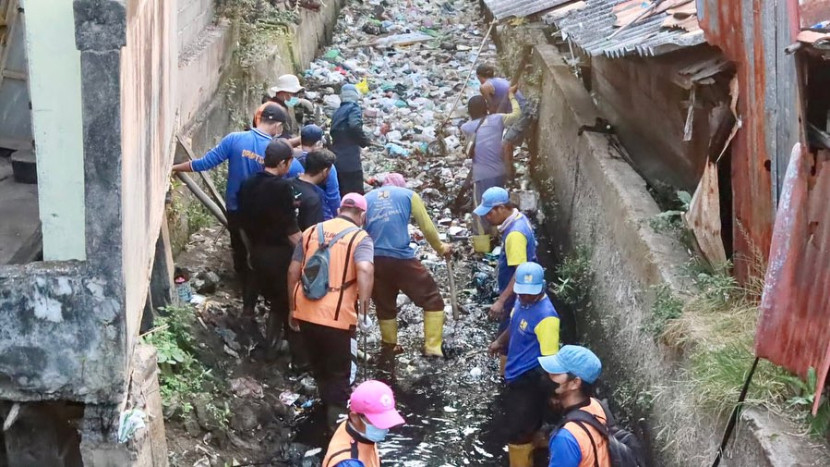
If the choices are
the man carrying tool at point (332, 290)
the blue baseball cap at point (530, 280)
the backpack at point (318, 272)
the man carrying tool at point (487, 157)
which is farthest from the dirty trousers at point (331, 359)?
the man carrying tool at point (487, 157)

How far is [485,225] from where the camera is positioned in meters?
8.86

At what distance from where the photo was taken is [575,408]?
427 centimetres

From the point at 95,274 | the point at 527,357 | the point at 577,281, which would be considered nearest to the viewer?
the point at 95,274

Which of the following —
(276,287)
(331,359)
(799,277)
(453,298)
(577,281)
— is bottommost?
(453,298)

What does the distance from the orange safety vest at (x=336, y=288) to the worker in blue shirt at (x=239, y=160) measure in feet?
3.25

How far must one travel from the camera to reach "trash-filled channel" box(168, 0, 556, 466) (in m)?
5.90

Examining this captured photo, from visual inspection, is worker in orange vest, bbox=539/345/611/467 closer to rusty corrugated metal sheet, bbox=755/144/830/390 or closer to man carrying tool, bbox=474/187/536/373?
rusty corrugated metal sheet, bbox=755/144/830/390

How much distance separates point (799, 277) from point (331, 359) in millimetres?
2952

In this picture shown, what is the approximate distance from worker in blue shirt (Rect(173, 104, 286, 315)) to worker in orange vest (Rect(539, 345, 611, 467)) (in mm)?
2903

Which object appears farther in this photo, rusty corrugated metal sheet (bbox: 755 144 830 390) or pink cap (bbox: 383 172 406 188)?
pink cap (bbox: 383 172 406 188)

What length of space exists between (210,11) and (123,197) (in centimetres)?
630

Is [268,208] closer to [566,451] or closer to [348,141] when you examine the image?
[348,141]

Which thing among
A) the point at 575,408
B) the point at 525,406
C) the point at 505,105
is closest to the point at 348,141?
the point at 505,105

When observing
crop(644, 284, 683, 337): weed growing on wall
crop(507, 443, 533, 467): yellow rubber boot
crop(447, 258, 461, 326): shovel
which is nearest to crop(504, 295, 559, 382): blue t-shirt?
crop(507, 443, 533, 467): yellow rubber boot
